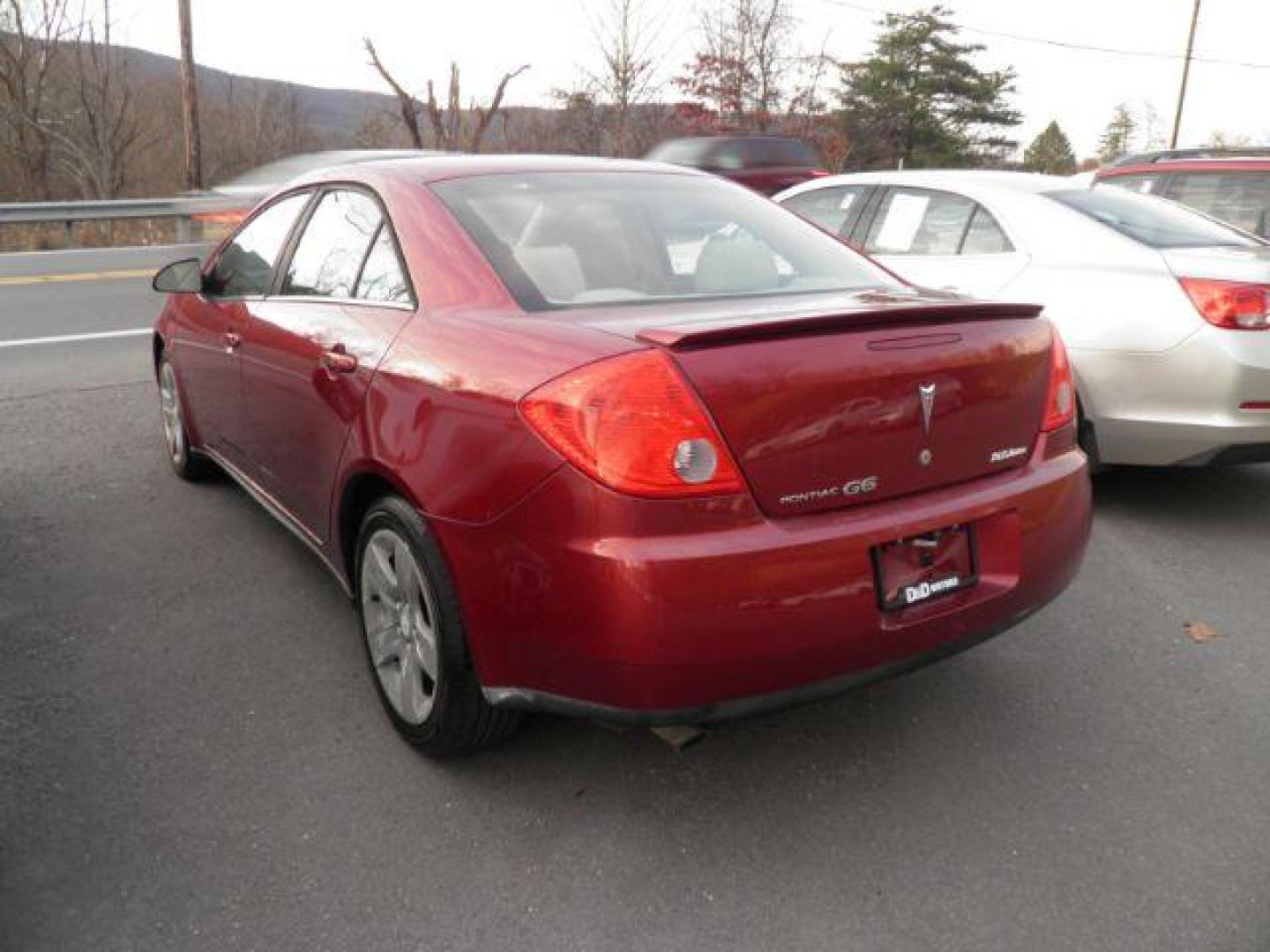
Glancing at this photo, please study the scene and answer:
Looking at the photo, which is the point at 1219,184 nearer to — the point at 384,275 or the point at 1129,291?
the point at 1129,291

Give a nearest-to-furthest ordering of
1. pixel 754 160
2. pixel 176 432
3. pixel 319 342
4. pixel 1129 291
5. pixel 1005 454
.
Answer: pixel 1005 454, pixel 319 342, pixel 1129 291, pixel 176 432, pixel 754 160

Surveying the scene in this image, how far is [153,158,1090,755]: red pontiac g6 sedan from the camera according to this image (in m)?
2.11

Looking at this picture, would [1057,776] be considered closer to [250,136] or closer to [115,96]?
[115,96]

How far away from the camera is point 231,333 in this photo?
12.6ft

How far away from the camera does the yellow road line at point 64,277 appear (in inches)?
499

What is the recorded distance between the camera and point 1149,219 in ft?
16.7

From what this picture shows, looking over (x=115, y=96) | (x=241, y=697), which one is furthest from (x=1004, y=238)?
(x=115, y=96)

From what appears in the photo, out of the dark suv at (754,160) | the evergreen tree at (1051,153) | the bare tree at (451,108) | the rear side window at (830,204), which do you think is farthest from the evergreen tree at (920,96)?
the rear side window at (830,204)

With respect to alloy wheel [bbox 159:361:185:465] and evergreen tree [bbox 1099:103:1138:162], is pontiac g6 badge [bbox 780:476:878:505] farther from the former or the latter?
evergreen tree [bbox 1099:103:1138:162]

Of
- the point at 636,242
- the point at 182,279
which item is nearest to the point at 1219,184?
the point at 636,242

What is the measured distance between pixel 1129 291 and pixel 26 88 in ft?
99.9

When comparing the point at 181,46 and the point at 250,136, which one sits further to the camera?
the point at 250,136

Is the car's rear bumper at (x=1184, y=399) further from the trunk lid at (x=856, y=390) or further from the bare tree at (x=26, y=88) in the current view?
the bare tree at (x=26, y=88)

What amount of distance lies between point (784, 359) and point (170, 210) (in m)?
18.0
